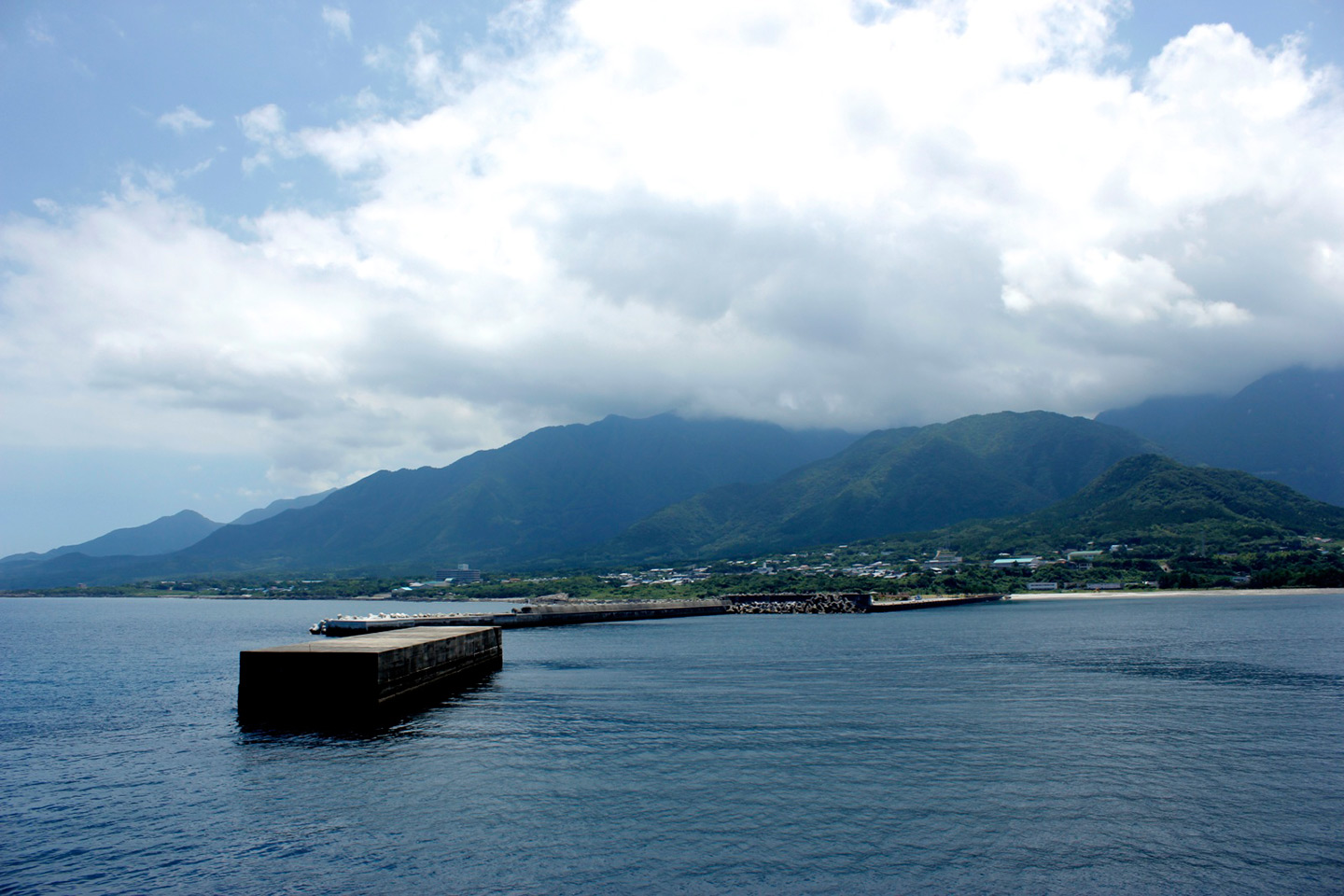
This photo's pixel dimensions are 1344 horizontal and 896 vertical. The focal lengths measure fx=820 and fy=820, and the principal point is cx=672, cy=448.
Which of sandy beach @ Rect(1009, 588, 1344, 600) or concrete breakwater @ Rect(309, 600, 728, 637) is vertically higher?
concrete breakwater @ Rect(309, 600, 728, 637)

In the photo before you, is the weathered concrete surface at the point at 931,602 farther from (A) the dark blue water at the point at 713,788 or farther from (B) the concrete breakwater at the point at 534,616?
(A) the dark blue water at the point at 713,788

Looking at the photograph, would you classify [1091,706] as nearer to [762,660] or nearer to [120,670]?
[762,660]

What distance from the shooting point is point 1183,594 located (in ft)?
571

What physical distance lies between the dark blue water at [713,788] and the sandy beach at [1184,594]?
132 meters

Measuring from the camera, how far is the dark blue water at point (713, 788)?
65.4ft

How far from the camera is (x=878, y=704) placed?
141 feet

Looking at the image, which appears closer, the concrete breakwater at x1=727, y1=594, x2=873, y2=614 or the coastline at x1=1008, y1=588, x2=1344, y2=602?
the concrete breakwater at x1=727, y1=594, x2=873, y2=614

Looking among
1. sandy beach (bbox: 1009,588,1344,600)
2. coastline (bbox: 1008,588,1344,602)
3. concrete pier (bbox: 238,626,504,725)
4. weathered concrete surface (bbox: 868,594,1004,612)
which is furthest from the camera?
coastline (bbox: 1008,588,1344,602)

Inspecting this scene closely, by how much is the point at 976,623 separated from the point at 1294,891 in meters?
98.7

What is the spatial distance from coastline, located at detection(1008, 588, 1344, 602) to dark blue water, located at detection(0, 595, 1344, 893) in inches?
5202

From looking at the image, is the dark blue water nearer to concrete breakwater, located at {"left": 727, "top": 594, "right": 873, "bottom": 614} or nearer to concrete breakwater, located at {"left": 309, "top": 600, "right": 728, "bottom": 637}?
concrete breakwater, located at {"left": 309, "top": 600, "right": 728, "bottom": 637}

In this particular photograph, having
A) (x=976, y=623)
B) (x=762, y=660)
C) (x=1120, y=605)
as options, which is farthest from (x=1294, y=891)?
(x=1120, y=605)

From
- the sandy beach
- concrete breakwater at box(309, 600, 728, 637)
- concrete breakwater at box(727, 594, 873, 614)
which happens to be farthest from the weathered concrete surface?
concrete breakwater at box(309, 600, 728, 637)

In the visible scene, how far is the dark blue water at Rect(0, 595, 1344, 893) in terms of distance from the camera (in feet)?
65.4
